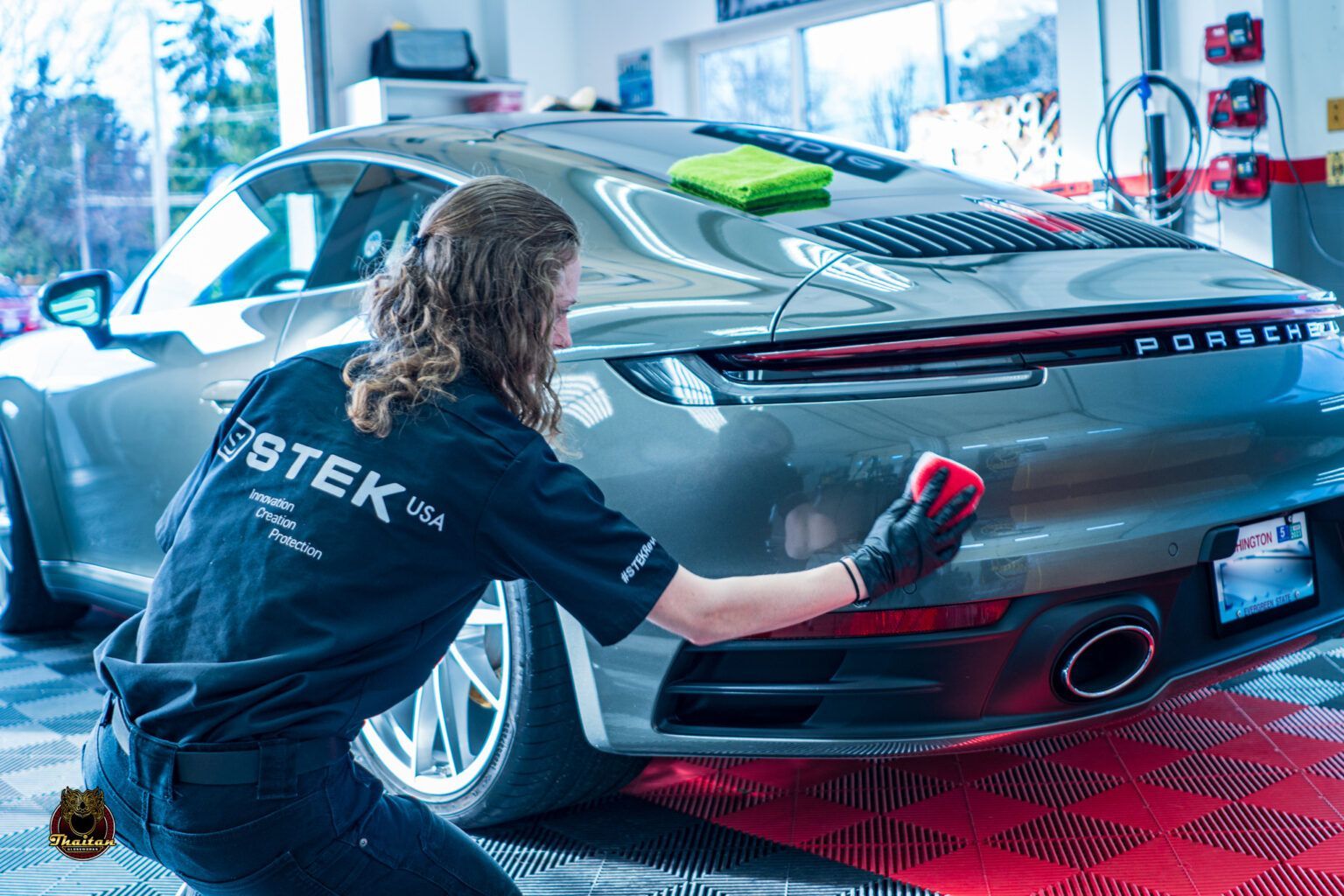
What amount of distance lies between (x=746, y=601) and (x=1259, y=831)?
1.19 meters

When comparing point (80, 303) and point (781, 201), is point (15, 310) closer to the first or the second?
point (80, 303)

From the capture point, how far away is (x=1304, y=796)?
225 centimetres

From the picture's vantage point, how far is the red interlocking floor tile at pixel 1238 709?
8.79 ft

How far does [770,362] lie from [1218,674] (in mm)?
833

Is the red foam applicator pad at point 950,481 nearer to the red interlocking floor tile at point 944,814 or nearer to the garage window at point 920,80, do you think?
the red interlocking floor tile at point 944,814

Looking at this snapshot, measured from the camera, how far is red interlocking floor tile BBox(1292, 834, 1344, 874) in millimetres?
1955

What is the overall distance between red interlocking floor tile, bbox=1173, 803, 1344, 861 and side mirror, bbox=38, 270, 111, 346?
262 cm

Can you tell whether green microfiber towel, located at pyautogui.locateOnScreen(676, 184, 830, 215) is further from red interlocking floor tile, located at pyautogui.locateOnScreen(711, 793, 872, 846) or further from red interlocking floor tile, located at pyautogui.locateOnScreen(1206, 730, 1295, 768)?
red interlocking floor tile, located at pyautogui.locateOnScreen(1206, 730, 1295, 768)

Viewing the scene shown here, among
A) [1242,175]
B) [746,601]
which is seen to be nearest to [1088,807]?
[746,601]

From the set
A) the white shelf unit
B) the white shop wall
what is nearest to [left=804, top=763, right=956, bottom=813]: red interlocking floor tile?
the white shelf unit

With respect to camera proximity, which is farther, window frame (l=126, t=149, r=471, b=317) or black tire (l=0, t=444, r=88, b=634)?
black tire (l=0, t=444, r=88, b=634)

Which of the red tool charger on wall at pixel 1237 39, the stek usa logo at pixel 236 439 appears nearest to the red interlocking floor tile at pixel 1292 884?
the stek usa logo at pixel 236 439

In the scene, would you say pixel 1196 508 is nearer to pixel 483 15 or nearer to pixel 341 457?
pixel 341 457

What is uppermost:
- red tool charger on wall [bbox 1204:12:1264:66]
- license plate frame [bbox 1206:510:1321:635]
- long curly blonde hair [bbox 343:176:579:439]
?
red tool charger on wall [bbox 1204:12:1264:66]
